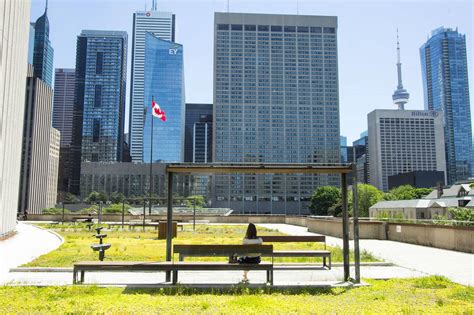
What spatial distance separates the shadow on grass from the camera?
344 inches

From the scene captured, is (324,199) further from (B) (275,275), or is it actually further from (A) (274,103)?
(B) (275,275)

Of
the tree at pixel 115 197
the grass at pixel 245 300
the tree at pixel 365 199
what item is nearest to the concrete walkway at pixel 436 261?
the grass at pixel 245 300

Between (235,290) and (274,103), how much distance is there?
182351mm

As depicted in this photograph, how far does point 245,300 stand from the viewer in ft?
25.5

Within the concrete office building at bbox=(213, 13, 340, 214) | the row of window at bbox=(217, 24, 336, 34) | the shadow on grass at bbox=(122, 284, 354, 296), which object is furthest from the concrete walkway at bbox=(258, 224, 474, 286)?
the row of window at bbox=(217, 24, 336, 34)

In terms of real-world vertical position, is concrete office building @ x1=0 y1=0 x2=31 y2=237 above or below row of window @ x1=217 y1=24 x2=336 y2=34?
→ below

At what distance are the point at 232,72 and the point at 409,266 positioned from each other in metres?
180

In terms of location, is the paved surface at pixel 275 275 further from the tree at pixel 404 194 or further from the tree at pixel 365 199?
the tree at pixel 404 194

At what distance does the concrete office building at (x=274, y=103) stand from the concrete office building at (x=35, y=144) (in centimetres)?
6898

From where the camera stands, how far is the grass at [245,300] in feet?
23.2

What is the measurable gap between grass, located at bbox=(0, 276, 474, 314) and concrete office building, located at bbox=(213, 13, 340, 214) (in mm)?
170935

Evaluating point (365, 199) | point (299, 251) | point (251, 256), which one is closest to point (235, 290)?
point (251, 256)

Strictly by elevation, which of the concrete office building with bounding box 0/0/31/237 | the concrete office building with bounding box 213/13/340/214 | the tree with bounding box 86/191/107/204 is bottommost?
the tree with bounding box 86/191/107/204

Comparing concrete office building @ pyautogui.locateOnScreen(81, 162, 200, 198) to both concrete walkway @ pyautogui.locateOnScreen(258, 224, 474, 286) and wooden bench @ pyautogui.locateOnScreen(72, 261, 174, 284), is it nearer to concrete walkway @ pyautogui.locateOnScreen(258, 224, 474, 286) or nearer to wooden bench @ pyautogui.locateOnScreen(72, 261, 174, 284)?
concrete walkway @ pyautogui.locateOnScreen(258, 224, 474, 286)
